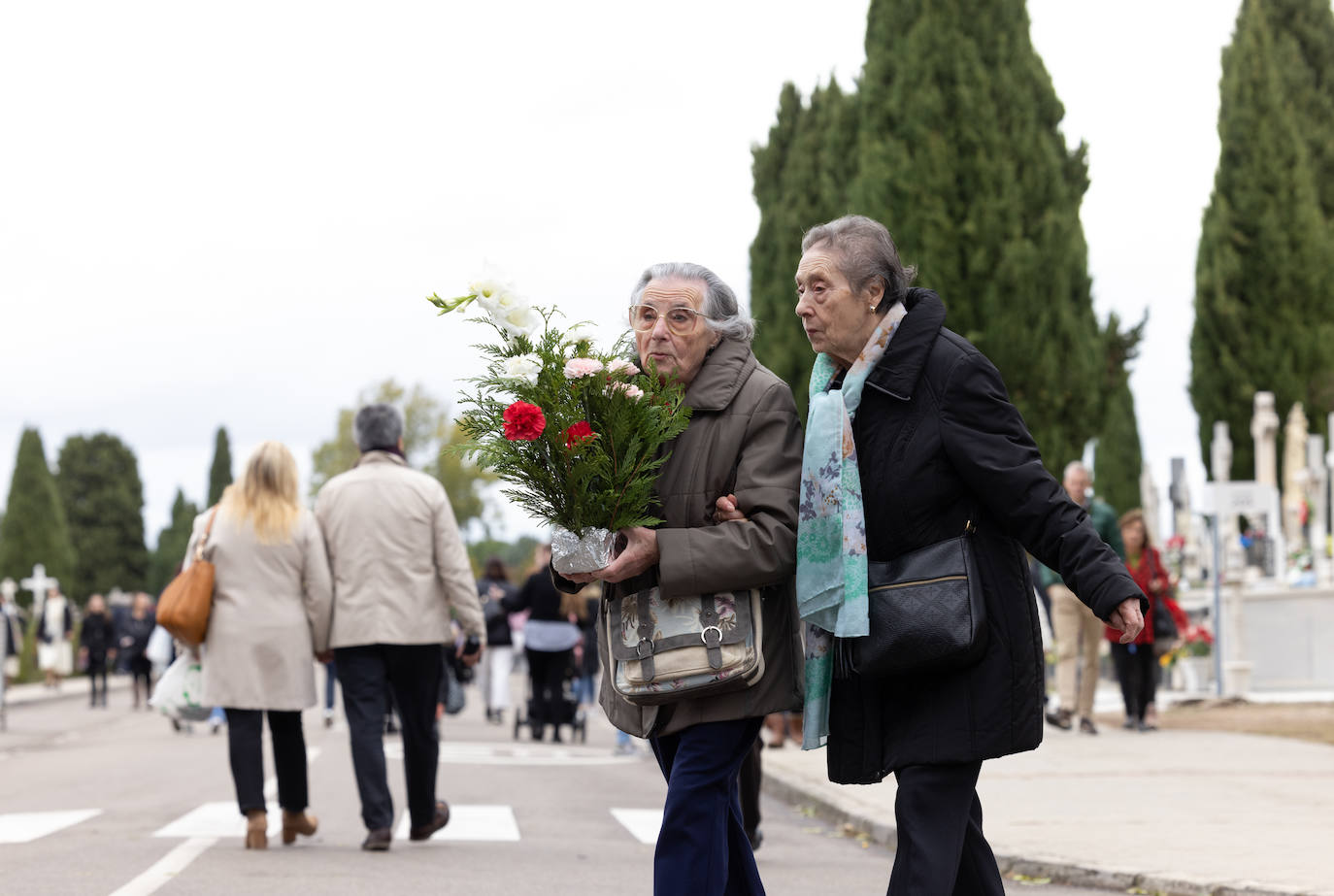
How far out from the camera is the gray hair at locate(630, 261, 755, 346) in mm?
5094

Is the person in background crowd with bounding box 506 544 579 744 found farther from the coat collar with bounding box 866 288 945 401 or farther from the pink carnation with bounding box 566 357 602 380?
the coat collar with bounding box 866 288 945 401

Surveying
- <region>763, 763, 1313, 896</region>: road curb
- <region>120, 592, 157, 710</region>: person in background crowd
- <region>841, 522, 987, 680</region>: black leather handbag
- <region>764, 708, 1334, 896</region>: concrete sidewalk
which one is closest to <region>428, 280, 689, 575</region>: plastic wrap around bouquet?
<region>841, 522, 987, 680</region>: black leather handbag

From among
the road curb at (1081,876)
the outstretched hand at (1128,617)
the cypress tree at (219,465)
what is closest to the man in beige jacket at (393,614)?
the road curb at (1081,876)

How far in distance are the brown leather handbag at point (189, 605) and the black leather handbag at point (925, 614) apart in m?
4.91

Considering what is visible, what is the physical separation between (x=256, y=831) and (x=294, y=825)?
232mm

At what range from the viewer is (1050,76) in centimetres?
2686

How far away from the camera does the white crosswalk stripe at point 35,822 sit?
9.25m

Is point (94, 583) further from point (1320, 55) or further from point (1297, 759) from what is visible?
point (1297, 759)

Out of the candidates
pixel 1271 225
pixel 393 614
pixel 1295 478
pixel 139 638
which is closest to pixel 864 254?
pixel 393 614

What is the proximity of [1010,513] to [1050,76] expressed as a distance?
2364 centimetres

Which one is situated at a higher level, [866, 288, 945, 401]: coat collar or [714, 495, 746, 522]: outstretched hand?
[866, 288, 945, 401]: coat collar

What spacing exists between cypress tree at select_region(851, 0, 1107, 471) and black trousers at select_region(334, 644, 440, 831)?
59.5ft

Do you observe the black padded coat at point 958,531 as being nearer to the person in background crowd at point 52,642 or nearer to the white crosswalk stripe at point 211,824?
the white crosswalk stripe at point 211,824

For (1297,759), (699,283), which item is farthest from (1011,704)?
(1297,759)
